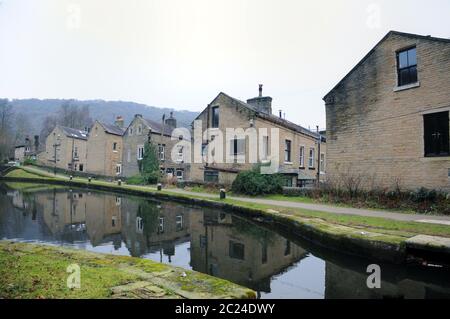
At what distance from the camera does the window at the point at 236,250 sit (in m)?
7.88

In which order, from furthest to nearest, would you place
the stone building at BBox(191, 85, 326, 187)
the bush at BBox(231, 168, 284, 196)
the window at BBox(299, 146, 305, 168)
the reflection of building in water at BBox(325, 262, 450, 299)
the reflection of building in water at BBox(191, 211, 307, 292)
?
1. the window at BBox(299, 146, 305, 168)
2. the stone building at BBox(191, 85, 326, 187)
3. the bush at BBox(231, 168, 284, 196)
4. the reflection of building in water at BBox(191, 211, 307, 292)
5. the reflection of building in water at BBox(325, 262, 450, 299)

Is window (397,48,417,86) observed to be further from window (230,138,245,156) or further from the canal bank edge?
window (230,138,245,156)

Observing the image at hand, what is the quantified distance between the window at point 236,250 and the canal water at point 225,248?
1.1 inches

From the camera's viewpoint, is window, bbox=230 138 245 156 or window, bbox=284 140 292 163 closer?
window, bbox=230 138 245 156

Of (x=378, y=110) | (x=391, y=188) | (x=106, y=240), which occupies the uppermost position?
(x=378, y=110)

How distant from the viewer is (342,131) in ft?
56.3

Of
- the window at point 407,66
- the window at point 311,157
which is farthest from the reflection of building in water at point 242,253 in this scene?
the window at point 311,157

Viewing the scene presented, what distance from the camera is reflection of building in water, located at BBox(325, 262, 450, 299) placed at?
5098 millimetres

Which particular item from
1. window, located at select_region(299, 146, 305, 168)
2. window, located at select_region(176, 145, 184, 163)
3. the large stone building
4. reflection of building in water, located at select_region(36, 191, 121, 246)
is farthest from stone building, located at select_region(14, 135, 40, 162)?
the large stone building

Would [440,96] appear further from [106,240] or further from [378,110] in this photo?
[106,240]

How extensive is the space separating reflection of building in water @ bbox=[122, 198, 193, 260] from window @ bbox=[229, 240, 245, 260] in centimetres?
173

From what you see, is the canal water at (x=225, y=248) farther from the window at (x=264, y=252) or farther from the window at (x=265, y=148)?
the window at (x=265, y=148)

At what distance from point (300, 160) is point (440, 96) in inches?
632
